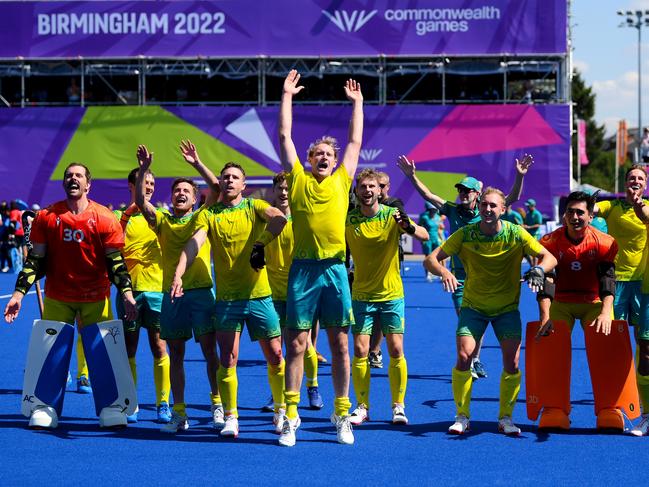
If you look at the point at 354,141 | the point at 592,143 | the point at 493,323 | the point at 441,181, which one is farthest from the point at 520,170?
the point at 592,143

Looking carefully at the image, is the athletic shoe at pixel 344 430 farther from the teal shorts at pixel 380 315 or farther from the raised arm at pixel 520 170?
the raised arm at pixel 520 170

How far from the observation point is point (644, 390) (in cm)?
823

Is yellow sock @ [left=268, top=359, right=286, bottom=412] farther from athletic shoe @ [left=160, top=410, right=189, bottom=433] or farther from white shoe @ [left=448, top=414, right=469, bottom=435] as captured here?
white shoe @ [left=448, top=414, right=469, bottom=435]

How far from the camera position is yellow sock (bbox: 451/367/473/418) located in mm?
8078

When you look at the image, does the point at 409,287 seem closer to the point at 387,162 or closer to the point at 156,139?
the point at 387,162

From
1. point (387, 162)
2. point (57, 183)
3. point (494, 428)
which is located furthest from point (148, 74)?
point (494, 428)

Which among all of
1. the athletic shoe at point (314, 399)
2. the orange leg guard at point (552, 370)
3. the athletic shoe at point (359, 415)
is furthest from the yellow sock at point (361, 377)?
the orange leg guard at point (552, 370)

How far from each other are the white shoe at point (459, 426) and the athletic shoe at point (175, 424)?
2034 millimetres

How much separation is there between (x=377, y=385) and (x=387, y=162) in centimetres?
2799

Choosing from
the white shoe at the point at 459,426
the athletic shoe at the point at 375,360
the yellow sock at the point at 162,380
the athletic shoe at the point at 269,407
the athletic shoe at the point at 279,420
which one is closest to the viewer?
the athletic shoe at the point at 279,420

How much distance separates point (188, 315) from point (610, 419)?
334 cm

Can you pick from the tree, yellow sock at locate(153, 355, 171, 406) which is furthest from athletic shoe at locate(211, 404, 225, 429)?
the tree

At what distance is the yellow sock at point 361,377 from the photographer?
849 centimetres

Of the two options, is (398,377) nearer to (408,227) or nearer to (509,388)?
(509,388)
